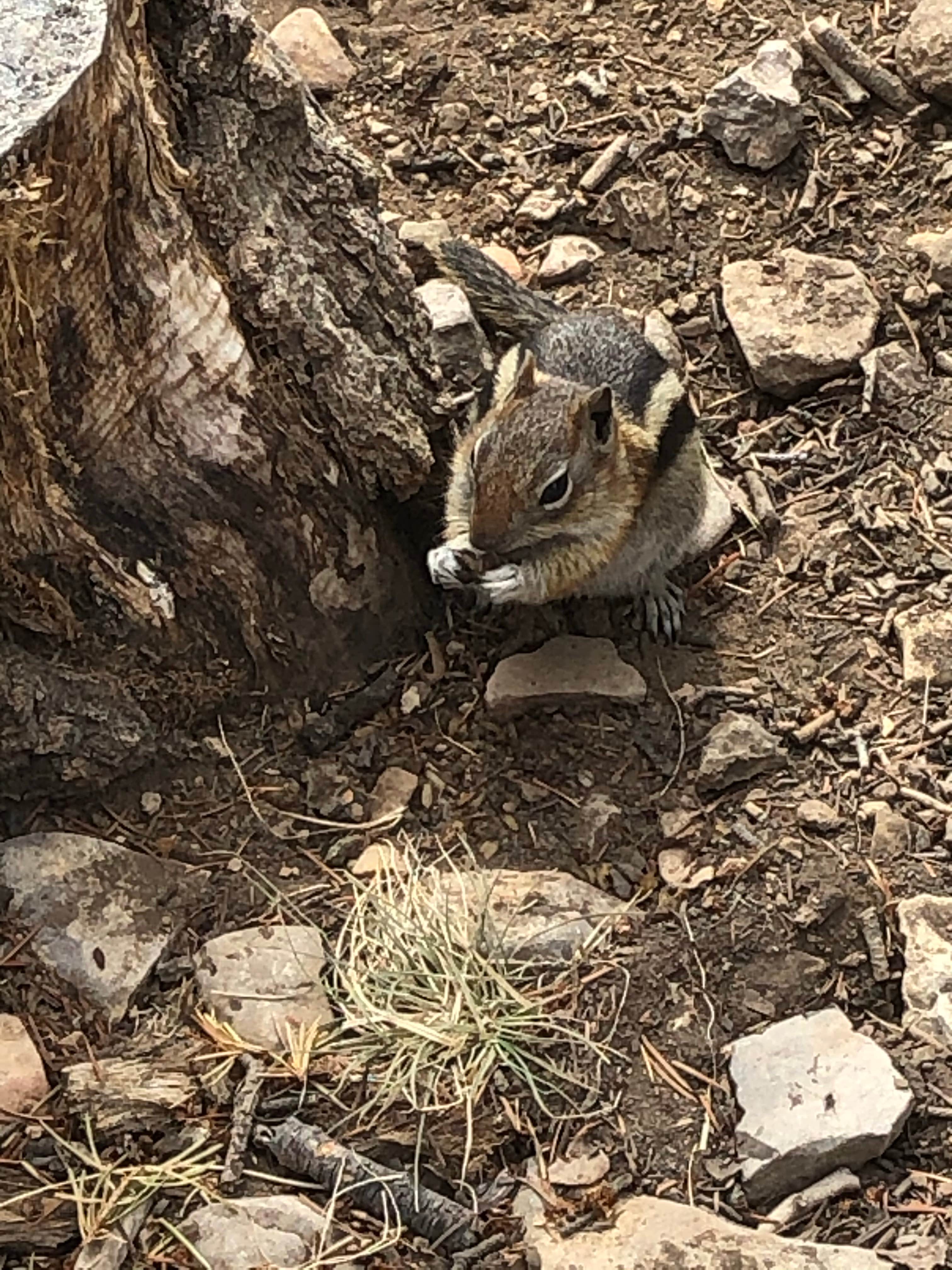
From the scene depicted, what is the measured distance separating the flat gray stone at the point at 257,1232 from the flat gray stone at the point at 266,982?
0.97ft

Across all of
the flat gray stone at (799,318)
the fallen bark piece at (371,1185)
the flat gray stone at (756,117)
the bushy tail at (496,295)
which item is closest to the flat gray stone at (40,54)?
the bushy tail at (496,295)

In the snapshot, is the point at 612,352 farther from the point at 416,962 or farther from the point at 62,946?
the point at 62,946

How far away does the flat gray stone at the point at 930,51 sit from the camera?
15.2ft

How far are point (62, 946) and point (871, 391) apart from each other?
89.5 inches

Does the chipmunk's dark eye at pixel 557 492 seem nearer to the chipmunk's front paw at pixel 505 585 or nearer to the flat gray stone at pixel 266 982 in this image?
the chipmunk's front paw at pixel 505 585

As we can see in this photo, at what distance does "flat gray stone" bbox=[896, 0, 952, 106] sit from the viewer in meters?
4.62

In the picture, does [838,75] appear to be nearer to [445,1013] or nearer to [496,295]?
[496,295]

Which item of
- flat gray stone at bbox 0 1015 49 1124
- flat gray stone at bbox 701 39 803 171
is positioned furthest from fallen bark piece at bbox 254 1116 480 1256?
flat gray stone at bbox 701 39 803 171

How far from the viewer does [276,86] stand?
3.10m

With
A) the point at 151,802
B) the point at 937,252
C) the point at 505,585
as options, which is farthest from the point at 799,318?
the point at 151,802

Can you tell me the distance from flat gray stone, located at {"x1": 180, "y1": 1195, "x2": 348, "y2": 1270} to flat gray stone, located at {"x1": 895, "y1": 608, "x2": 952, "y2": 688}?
168cm

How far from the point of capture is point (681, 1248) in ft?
9.20

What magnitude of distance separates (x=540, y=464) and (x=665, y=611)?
0.52 metres

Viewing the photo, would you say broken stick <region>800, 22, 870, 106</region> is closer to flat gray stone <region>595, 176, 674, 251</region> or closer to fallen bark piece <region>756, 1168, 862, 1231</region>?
flat gray stone <region>595, 176, 674, 251</region>
